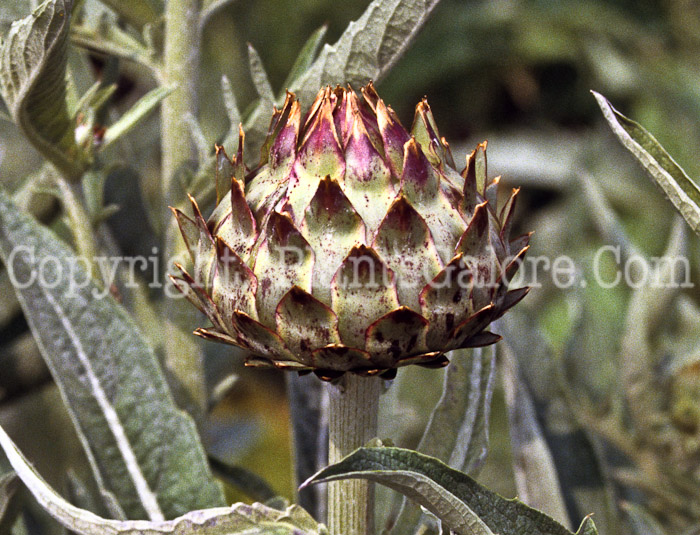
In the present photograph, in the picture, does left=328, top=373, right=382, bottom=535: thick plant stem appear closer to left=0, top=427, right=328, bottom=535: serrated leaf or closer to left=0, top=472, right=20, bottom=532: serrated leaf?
left=0, top=427, right=328, bottom=535: serrated leaf

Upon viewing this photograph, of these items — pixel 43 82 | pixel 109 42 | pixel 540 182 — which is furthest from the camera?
pixel 540 182

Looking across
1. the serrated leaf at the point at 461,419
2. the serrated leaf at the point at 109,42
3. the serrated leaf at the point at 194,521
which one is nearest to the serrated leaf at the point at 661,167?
the serrated leaf at the point at 461,419

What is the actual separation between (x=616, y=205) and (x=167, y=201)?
1.85 meters

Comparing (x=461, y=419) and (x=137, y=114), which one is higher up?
(x=137, y=114)

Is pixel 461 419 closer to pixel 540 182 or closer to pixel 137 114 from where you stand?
pixel 137 114

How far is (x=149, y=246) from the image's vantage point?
92 cm

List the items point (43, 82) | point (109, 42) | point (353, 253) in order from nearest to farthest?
point (353, 253) < point (43, 82) < point (109, 42)

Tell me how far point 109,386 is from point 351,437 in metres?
0.23

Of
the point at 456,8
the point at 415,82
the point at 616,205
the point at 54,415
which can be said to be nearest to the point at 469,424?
the point at 54,415

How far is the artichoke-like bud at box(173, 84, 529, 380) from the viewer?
19.9 inches

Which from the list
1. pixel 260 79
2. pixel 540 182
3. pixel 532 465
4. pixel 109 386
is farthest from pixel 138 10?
pixel 540 182

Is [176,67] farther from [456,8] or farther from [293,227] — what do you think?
[456,8]

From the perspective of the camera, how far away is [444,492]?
0.50 meters

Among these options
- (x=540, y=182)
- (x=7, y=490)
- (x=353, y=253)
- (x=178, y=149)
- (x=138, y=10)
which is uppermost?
(x=540, y=182)
